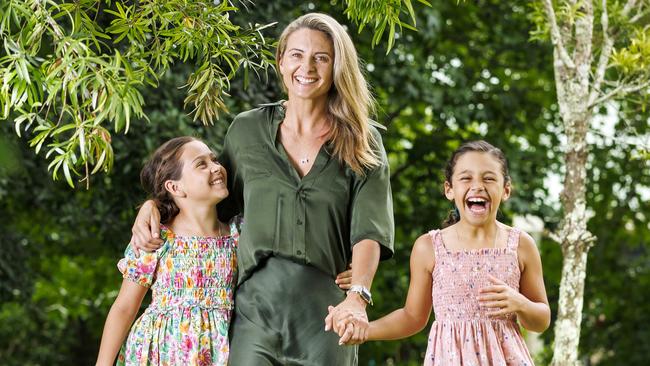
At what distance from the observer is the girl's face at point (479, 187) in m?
3.34

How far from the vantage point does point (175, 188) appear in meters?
3.63

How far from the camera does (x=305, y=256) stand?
3336 mm

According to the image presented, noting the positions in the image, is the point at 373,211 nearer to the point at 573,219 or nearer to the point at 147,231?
the point at 147,231

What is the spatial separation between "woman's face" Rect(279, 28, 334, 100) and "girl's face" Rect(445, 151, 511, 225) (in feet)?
1.65

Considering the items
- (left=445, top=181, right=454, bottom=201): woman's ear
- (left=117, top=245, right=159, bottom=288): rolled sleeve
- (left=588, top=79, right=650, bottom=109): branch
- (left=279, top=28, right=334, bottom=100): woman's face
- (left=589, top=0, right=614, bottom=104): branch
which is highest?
(left=589, top=0, right=614, bottom=104): branch

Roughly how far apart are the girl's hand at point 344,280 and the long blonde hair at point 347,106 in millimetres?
324

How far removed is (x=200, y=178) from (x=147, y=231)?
0.79 feet

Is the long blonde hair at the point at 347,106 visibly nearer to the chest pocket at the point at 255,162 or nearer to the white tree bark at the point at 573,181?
A: the chest pocket at the point at 255,162

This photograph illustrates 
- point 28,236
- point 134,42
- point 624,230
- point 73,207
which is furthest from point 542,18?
point 28,236

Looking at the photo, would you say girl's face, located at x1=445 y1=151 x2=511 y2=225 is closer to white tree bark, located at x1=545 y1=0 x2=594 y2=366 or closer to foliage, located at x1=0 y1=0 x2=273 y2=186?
foliage, located at x1=0 y1=0 x2=273 y2=186

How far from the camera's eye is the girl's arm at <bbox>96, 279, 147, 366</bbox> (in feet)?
11.4

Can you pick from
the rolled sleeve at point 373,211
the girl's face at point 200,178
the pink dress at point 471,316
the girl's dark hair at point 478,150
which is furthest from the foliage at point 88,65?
the pink dress at point 471,316

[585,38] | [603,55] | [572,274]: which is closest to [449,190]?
[572,274]

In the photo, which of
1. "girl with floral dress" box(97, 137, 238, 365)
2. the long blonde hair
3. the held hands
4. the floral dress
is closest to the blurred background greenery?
"girl with floral dress" box(97, 137, 238, 365)
